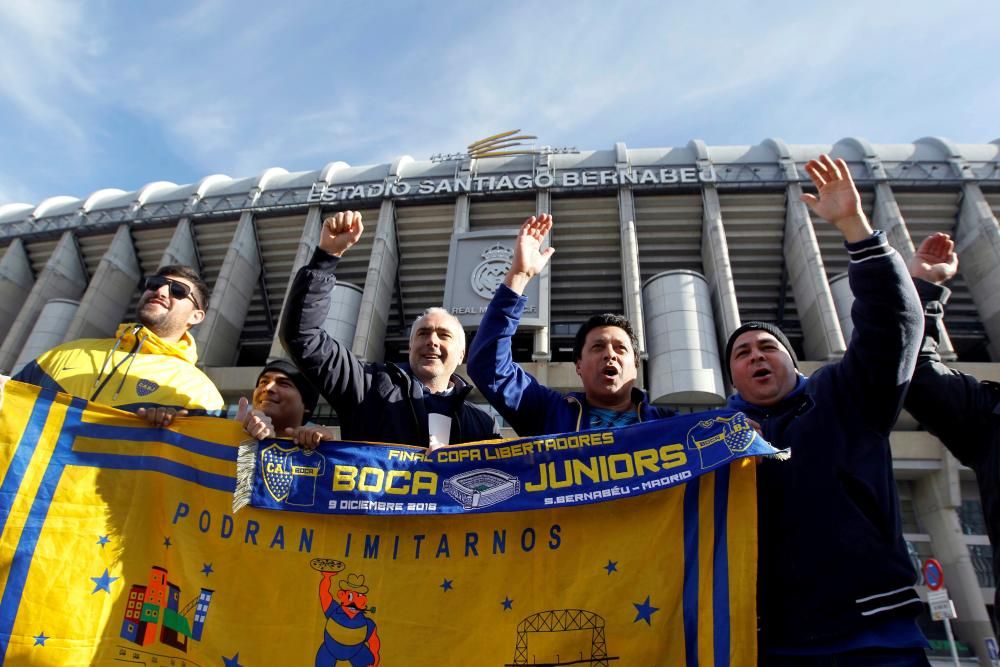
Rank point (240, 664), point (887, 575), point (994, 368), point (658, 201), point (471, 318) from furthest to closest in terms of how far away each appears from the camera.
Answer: point (658, 201) < point (471, 318) < point (994, 368) < point (240, 664) < point (887, 575)

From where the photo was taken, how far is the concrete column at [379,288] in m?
21.4

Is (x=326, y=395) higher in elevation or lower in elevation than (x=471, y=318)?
lower

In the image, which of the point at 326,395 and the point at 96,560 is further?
the point at 326,395

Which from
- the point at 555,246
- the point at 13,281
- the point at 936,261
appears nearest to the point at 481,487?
the point at 936,261

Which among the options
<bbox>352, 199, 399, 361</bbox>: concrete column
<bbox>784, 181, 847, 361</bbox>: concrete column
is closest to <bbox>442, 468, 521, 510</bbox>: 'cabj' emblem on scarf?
<bbox>352, 199, 399, 361</bbox>: concrete column

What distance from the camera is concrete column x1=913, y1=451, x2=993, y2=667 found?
1481cm

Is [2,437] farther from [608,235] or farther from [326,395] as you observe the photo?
[608,235]

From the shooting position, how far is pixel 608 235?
24.2 m

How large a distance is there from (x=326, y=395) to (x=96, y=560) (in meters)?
1.41

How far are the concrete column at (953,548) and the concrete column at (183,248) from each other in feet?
100

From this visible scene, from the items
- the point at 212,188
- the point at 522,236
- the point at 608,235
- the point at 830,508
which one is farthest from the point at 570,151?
the point at 830,508

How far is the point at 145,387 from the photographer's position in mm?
3426

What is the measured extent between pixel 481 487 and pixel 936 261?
3.00m

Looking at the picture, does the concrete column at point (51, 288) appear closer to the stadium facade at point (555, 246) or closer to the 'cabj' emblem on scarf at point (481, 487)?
the stadium facade at point (555, 246)
